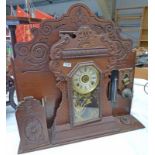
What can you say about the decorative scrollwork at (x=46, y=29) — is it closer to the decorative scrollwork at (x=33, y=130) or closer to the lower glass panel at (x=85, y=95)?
the lower glass panel at (x=85, y=95)

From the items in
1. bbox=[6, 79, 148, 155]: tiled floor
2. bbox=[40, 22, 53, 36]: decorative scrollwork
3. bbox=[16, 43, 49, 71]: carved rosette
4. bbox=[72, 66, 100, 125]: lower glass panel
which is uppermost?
bbox=[40, 22, 53, 36]: decorative scrollwork

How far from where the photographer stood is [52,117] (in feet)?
2.07

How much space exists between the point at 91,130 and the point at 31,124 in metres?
0.20

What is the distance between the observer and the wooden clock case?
21.4 inches

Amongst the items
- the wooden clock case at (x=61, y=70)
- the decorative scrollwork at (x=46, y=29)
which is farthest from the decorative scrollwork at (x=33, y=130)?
the decorative scrollwork at (x=46, y=29)

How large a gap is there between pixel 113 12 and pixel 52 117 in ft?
11.4

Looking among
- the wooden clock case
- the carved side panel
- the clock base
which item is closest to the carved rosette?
the wooden clock case

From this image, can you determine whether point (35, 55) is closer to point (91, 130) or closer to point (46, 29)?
point (46, 29)

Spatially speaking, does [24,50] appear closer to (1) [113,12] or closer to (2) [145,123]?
(2) [145,123]

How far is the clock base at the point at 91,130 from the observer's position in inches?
23.2

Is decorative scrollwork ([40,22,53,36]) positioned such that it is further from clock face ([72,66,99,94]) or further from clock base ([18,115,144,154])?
clock base ([18,115,144,154])

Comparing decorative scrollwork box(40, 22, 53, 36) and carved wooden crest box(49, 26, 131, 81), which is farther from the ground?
decorative scrollwork box(40, 22, 53, 36)

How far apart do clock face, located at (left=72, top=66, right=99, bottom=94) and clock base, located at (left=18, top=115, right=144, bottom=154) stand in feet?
0.41

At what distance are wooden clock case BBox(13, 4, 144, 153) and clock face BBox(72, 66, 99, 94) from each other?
1cm
